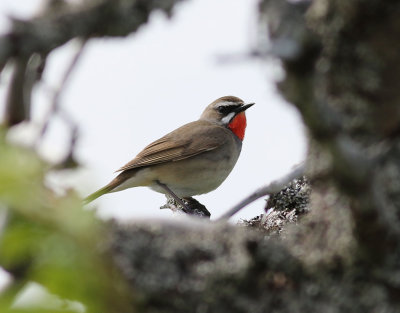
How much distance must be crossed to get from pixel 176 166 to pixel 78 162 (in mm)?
6930

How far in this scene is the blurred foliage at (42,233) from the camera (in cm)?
151

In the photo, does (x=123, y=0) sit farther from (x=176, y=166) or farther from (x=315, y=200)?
(x=176, y=166)

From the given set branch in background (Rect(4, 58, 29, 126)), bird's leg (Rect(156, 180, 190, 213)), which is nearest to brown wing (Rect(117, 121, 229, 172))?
bird's leg (Rect(156, 180, 190, 213))

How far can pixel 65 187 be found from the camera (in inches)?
65.6

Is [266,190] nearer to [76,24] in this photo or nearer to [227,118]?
[76,24]

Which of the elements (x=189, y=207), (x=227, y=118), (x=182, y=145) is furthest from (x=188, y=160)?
(x=227, y=118)

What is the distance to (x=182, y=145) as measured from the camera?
9023 mm

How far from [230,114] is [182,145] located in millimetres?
1169

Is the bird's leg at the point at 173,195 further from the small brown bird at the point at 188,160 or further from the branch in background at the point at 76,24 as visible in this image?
the branch in background at the point at 76,24

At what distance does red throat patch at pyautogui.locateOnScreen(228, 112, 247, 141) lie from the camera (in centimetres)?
952

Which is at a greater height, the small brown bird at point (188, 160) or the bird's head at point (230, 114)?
the bird's head at point (230, 114)

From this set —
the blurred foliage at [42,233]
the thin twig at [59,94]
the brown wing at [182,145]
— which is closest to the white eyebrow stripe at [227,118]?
the brown wing at [182,145]

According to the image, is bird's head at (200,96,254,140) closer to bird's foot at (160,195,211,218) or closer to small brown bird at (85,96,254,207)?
small brown bird at (85,96,254,207)

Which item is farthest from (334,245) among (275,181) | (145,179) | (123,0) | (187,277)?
(145,179)
